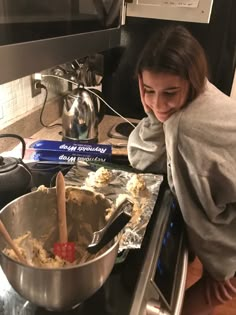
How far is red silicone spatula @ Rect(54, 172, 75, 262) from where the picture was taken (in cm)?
55

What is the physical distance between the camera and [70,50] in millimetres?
759

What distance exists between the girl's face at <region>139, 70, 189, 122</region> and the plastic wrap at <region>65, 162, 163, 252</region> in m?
0.19

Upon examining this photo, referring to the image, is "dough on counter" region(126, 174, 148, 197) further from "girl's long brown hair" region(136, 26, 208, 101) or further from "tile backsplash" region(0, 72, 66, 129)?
"tile backsplash" region(0, 72, 66, 129)

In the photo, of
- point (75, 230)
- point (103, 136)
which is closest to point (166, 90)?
point (75, 230)

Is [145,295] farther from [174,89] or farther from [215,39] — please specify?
[215,39]

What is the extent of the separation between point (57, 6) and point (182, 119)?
1.21 ft

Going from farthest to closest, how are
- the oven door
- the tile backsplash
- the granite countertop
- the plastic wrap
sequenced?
the granite countertop
the tile backsplash
the plastic wrap
the oven door

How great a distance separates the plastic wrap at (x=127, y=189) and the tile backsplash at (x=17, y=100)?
34 centimetres

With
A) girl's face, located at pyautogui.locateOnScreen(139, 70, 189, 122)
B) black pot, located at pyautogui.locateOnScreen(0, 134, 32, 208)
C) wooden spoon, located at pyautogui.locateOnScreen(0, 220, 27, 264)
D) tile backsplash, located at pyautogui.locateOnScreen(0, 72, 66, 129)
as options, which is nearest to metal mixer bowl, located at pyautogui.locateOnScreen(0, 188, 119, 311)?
wooden spoon, located at pyautogui.locateOnScreen(0, 220, 27, 264)

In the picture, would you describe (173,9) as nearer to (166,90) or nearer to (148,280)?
(166,90)

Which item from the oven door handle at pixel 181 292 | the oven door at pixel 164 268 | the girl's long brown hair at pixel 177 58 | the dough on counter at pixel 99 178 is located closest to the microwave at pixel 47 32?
the girl's long brown hair at pixel 177 58

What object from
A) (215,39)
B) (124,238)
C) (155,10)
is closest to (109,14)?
(155,10)

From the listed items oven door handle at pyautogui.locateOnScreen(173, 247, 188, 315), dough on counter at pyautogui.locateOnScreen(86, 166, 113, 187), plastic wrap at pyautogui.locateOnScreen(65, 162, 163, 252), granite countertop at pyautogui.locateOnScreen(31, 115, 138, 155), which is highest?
dough on counter at pyautogui.locateOnScreen(86, 166, 113, 187)

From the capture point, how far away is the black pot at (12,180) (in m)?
0.69
